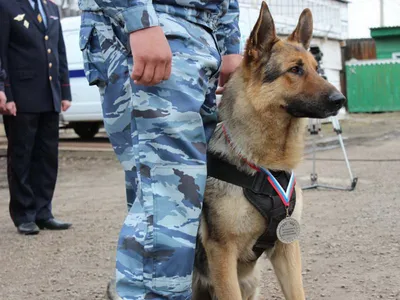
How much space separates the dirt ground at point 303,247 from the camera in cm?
376

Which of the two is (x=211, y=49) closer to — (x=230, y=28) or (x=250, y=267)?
(x=230, y=28)

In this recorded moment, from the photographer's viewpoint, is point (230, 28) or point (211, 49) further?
point (230, 28)

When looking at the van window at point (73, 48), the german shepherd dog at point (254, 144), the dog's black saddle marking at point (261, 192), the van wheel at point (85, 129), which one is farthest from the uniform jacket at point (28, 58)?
the van wheel at point (85, 129)

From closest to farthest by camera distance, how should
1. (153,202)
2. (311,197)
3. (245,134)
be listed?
(153,202) < (245,134) < (311,197)

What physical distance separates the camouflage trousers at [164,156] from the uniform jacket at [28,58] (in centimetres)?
296

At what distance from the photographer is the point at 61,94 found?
5.64 meters

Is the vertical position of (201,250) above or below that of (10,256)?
above

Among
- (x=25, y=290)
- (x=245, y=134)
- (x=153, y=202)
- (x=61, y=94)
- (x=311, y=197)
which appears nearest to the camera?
(x=153, y=202)

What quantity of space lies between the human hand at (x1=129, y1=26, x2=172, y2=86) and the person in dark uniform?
10.4 ft

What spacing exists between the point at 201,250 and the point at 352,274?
55.9 inches

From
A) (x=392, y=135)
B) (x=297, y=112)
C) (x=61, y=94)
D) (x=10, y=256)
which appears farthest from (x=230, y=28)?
(x=392, y=135)

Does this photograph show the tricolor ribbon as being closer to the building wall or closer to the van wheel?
the van wheel

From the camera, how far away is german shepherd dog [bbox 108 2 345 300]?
271 centimetres

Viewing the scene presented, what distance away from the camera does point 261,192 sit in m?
2.70
